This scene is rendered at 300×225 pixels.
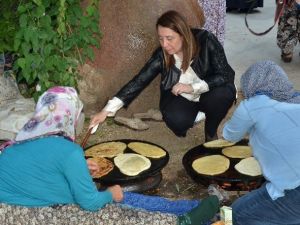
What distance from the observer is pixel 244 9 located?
1120 centimetres

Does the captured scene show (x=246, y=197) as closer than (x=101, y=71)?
Yes

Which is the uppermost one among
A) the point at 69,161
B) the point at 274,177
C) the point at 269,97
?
the point at 269,97

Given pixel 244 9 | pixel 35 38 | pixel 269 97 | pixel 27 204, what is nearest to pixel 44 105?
pixel 27 204

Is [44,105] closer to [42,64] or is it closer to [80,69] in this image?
[42,64]

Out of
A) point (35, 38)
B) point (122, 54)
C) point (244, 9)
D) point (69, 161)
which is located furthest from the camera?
point (244, 9)

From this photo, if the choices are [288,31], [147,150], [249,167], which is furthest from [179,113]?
[288,31]

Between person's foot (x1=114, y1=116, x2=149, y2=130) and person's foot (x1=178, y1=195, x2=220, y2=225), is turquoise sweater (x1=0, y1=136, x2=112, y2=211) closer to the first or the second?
person's foot (x1=178, y1=195, x2=220, y2=225)

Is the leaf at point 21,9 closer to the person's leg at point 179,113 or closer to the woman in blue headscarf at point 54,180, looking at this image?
the person's leg at point 179,113

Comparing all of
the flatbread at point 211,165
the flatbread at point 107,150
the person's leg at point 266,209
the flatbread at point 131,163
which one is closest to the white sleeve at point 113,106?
the flatbread at point 107,150

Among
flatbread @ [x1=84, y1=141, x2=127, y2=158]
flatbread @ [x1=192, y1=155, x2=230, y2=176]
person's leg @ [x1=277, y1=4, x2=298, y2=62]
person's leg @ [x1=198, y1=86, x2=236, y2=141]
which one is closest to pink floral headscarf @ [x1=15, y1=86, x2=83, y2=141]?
flatbread @ [x1=84, y1=141, x2=127, y2=158]

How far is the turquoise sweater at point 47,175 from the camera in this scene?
2.77 meters

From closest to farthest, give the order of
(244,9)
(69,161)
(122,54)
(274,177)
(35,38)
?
(69,161), (274,177), (35,38), (122,54), (244,9)

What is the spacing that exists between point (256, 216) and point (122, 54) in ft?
8.50

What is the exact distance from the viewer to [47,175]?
2834 mm
